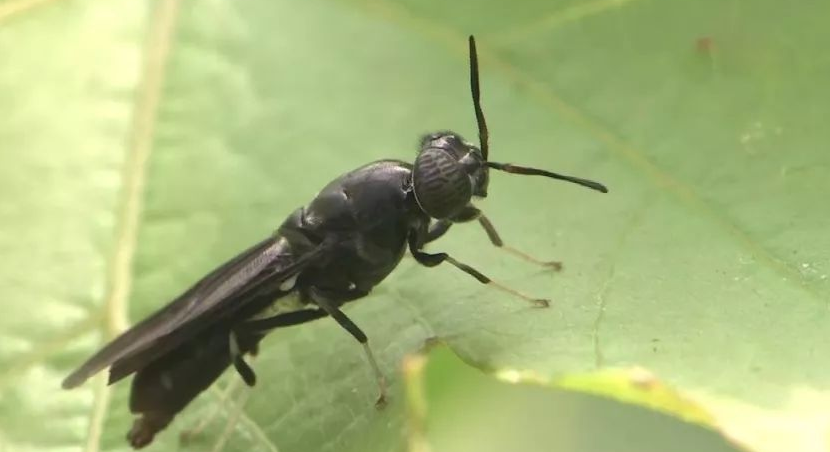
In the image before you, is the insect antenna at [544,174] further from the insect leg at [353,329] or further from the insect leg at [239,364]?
the insect leg at [239,364]

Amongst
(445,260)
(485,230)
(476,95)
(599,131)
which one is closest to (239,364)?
(445,260)

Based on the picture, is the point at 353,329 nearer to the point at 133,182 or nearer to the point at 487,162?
the point at 487,162

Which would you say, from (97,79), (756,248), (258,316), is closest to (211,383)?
(258,316)

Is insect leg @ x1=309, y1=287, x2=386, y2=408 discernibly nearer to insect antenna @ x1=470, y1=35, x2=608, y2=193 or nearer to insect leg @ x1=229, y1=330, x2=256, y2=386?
insect leg @ x1=229, y1=330, x2=256, y2=386

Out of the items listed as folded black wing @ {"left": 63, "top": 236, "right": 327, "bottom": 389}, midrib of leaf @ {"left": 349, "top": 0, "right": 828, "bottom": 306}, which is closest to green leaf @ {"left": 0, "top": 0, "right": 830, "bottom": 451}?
midrib of leaf @ {"left": 349, "top": 0, "right": 828, "bottom": 306}

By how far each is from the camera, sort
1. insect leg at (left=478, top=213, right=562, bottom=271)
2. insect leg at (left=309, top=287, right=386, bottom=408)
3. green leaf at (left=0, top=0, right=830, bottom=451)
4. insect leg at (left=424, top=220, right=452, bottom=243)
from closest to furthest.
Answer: green leaf at (left=0, top=0, right=830, bottom=451) < insect leg at (left=309, top=287, right=386, bottom=408) < insect leg at (left=478, top=213, right=562, bottom=271) < insect leg at (left=424, top=220, right=452, bottom=243)

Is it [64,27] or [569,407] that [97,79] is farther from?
[569,407]
